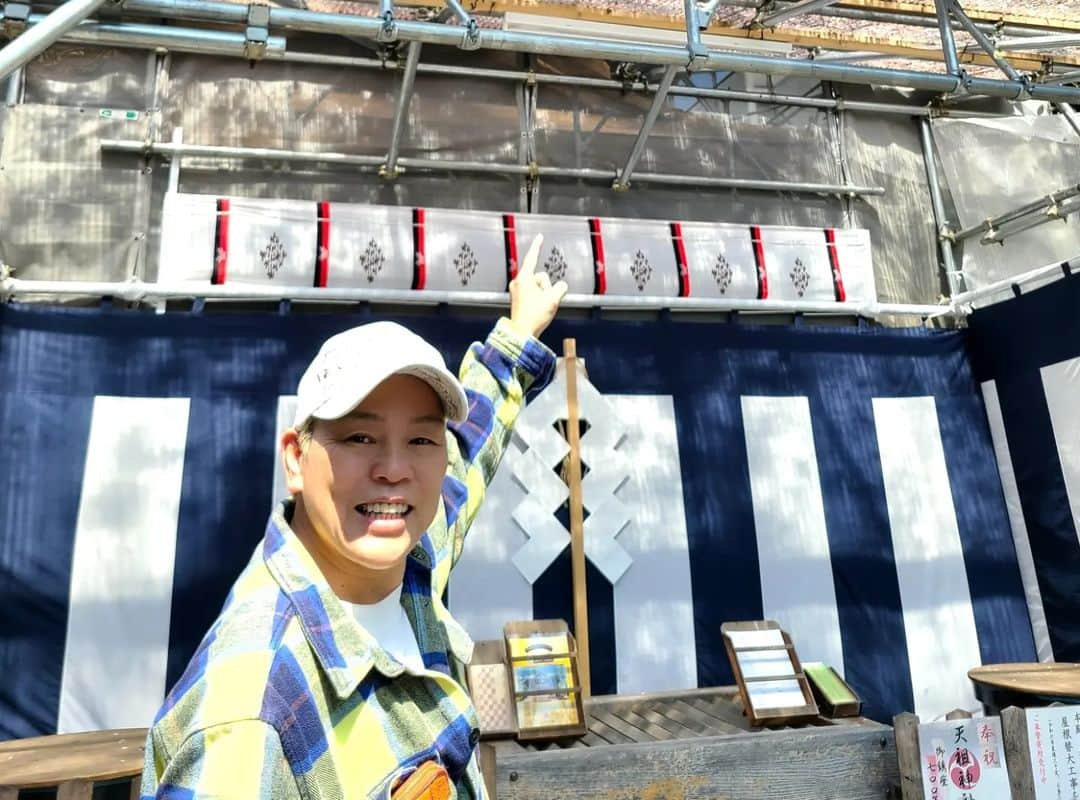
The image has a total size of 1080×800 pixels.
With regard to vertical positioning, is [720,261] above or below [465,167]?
below

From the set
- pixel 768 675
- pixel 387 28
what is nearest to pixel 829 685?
pixel 768 675

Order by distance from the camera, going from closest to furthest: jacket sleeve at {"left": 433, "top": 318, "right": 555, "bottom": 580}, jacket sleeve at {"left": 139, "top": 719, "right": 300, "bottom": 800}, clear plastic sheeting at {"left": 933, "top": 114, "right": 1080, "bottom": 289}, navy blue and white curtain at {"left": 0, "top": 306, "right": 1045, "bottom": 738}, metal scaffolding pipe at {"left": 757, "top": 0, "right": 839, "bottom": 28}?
jacket sleeve at {"left": 139, "top": 719, "right": 300, "bottom": 800}
jacket sleeve at {"left": 433, "top": 318, "right": 555, "bottom": 580}
navy blue and white curtain at {"left": 0, "top": 306, "right": 1045, "bottom": 738}
metal scaffolding pipe at {"left": 757, "top": 0, "right": 839, "bottom": 28}
clear plastic sheeting at {"left": 933, "top": 114, "right": 1080, "bottom": 289}

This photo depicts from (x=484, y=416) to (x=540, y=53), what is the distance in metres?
2.38

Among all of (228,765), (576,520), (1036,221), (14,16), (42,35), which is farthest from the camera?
(1036,221)

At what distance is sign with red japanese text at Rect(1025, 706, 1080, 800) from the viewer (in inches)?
69.4

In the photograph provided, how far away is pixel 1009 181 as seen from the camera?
3.90 meters

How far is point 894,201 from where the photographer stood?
396cm

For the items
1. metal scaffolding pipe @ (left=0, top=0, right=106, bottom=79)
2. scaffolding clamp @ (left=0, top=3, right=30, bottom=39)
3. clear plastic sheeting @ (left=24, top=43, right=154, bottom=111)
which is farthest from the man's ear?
clear plastic sheeting @ (left=24, top=43, right=154, bottom=111)

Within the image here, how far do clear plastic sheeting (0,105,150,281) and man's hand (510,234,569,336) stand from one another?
2.49 m

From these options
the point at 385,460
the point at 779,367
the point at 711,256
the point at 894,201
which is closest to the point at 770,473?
the point at 779,367

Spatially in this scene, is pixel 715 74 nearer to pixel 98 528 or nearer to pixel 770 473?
pixel 770 473

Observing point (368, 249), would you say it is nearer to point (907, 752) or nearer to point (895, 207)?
point (907, 752)

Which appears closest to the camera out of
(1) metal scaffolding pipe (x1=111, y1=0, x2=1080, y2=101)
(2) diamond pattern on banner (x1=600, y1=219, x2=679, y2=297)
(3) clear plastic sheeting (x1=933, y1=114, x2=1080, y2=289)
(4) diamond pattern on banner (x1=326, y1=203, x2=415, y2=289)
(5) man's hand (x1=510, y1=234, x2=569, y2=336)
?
(5) man's hand (x1=510, y1=234, x2=569, y2=336)

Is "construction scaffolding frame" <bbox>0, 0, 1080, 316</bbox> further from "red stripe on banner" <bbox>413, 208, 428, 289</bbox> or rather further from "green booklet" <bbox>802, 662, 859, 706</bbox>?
"green booklet" <bbox>802, 662, 859, 706</bbox>
